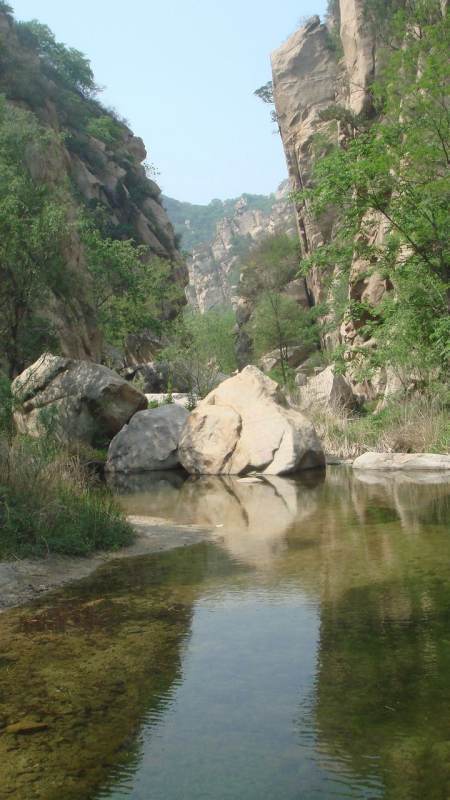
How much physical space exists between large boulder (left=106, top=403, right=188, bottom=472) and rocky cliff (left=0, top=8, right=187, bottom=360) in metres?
19.3

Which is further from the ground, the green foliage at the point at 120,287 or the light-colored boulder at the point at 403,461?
the green foliage at the point at 120,287

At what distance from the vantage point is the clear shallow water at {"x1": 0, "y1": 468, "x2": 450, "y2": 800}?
3.46m

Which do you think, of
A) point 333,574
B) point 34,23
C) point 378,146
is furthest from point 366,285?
point 34,23

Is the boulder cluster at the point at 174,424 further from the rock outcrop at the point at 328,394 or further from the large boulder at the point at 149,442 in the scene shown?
the rock outcrop at the point at 328,394

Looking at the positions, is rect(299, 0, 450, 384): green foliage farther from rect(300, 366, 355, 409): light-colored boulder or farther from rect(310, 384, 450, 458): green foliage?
rect(300, 366, 355, 409): light-colored boulder

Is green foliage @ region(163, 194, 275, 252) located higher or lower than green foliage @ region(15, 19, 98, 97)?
higher

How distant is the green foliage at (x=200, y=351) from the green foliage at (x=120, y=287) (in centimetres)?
184

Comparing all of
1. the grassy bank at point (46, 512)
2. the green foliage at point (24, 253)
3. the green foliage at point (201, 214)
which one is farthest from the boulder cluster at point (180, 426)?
the green foliage at point (201, 214)

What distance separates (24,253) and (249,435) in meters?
6.73

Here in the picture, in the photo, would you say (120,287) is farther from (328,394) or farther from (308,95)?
(308,95)

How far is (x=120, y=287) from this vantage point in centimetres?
3756

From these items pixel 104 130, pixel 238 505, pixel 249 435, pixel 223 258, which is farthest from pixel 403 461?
pixel 223 258

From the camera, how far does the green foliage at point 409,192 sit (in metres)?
17.4

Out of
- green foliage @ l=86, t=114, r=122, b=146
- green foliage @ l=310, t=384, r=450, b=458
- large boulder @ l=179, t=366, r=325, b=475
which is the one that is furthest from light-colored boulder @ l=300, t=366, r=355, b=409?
green foliage @ l=86, t=114, r=122, b=146
